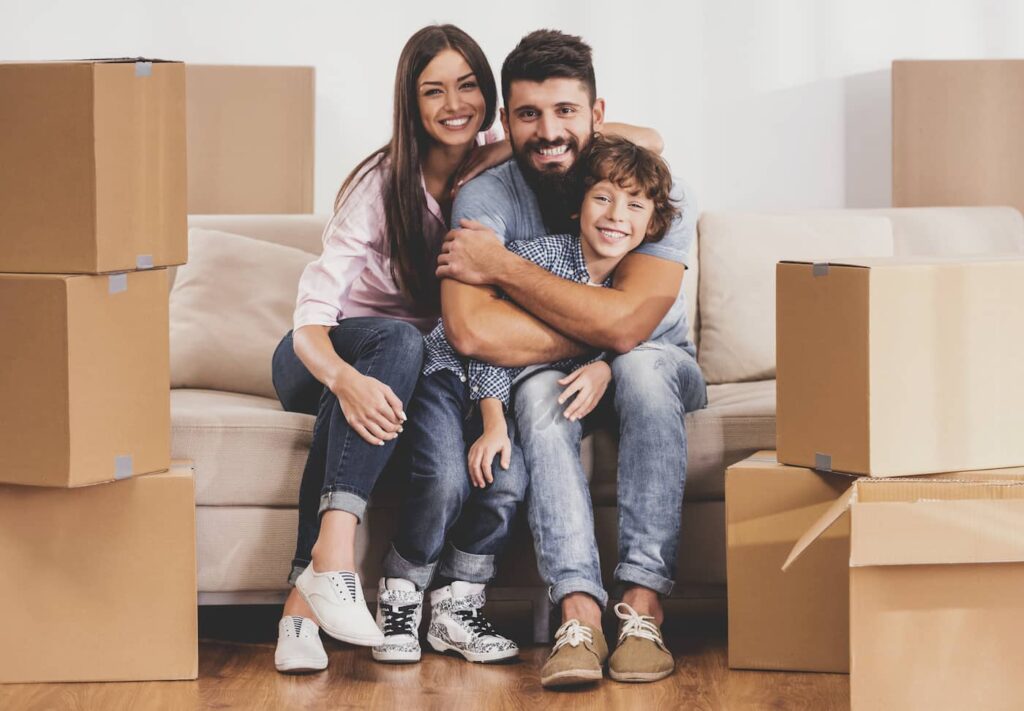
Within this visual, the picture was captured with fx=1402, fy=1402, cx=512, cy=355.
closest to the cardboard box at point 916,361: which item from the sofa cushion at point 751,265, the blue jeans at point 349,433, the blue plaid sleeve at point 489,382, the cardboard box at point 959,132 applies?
the blue plaid sleeve at point 489,382

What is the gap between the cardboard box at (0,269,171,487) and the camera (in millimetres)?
1884

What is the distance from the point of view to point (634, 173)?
225 cm

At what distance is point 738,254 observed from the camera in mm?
2812

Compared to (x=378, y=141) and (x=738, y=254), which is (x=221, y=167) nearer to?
(x=378, y=141)

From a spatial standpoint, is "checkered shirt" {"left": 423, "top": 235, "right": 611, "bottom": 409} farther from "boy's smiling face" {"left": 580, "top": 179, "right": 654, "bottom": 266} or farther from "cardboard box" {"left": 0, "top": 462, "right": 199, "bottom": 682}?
"cardboard box" {"left": 0, "top": 462, "right": 199, "bottom": 682}

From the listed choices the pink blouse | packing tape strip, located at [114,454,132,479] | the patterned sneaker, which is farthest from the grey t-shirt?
packing tape strip, located at [114,454,132,479]

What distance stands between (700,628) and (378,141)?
1.60 metres

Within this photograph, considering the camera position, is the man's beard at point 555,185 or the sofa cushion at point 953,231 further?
the sofa cushion at point 953,231

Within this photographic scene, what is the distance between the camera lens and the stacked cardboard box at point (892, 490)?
69.4 inches

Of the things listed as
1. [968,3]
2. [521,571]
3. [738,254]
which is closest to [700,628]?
[521,571]

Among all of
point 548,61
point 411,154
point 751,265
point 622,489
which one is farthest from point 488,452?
point 751,265

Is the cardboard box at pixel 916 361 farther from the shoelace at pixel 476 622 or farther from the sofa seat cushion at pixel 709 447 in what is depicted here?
the shoelace at pixel 476 622

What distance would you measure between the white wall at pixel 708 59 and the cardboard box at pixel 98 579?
Result: 1.53 metres

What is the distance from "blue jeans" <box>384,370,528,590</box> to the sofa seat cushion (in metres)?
0.16
